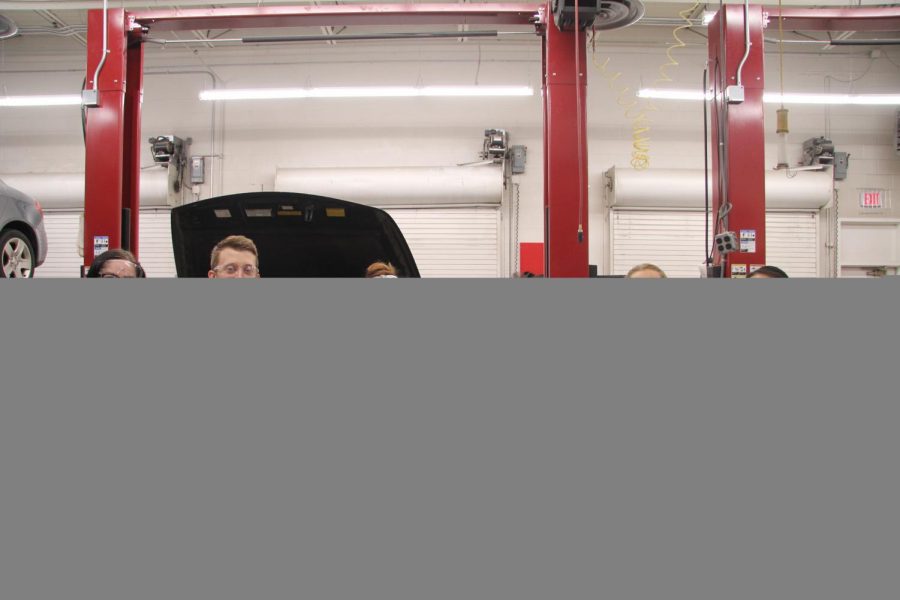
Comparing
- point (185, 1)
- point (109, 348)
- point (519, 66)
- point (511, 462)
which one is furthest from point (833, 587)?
point (519, 66)

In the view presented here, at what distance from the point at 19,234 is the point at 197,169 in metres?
5.39

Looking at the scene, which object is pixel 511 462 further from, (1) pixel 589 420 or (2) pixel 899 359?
(2) pixel 899 359

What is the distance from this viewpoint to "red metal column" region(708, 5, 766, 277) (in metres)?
4.52

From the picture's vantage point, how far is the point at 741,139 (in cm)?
455

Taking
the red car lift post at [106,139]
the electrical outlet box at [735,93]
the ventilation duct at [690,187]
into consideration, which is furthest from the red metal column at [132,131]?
the ventilation duct at [690,187]

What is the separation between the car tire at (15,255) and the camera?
13.7ft

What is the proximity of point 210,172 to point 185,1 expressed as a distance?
3.02 metres

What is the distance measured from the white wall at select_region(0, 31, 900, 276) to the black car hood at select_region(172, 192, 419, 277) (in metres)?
6.65

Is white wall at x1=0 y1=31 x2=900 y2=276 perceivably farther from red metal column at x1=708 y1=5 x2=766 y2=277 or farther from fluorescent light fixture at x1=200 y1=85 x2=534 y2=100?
red metal column at x1=708 y1=5 x2=766 y2=277

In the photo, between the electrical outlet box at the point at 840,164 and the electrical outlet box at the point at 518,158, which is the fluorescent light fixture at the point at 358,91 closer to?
the electrical outlet box at the point at 518,158

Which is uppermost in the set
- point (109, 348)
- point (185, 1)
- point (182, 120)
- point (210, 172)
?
point (185, 1)

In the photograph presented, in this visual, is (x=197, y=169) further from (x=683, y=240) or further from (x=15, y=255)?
(x=683, y=240)

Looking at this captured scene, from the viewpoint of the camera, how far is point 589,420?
Result: 51 centimetres

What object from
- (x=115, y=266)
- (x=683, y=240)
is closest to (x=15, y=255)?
(x=115, y=266)
